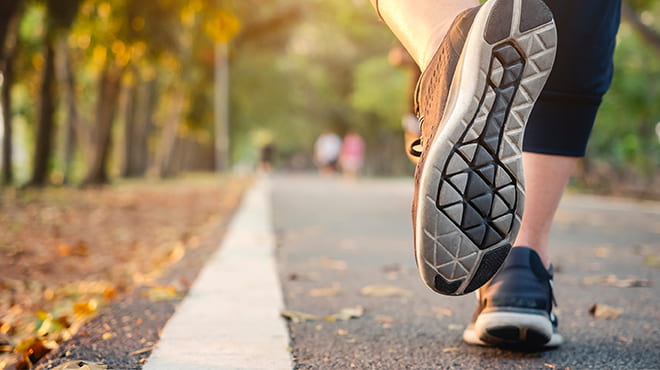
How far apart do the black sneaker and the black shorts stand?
0.33 metres

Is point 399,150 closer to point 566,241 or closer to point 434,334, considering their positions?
point 566,241

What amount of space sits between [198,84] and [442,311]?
17717mm

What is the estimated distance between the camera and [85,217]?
7582mm

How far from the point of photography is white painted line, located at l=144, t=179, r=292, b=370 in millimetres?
1951

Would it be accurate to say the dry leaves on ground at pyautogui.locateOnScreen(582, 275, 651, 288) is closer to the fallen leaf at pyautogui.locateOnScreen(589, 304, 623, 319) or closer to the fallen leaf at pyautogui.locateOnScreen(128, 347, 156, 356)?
the fallen leaf at pyautogui.locateOnScreen(589, 304, 623, 319)

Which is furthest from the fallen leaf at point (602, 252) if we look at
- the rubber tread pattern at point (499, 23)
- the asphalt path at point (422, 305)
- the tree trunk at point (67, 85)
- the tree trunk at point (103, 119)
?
the tree trunk at point (67, 85)

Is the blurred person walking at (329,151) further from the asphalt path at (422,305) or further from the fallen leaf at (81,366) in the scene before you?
the fallen leaf at (81,366)

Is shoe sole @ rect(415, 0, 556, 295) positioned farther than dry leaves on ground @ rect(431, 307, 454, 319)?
No

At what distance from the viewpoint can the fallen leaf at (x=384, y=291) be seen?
3191mm

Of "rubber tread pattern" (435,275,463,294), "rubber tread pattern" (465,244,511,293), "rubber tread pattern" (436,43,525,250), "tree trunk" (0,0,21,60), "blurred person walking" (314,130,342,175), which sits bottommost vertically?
"blurred person walking" (314,130,342,175)

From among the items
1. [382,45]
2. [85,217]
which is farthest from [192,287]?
[382,45]

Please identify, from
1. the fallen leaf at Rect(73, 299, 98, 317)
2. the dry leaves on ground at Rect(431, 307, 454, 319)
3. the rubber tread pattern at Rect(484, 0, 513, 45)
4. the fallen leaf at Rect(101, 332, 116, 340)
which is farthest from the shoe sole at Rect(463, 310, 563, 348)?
the fallen leaf at Rect(73, 299, 98, 317)

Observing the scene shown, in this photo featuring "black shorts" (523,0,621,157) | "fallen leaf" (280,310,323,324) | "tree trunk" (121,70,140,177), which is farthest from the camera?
"tree trunk" (121,70,140,177)

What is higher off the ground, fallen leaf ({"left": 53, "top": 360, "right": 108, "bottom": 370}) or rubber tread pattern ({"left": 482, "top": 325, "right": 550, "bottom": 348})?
rubber tread pattern ({"left": 482, "top": 325, "right": 550, "bottom": 348})
